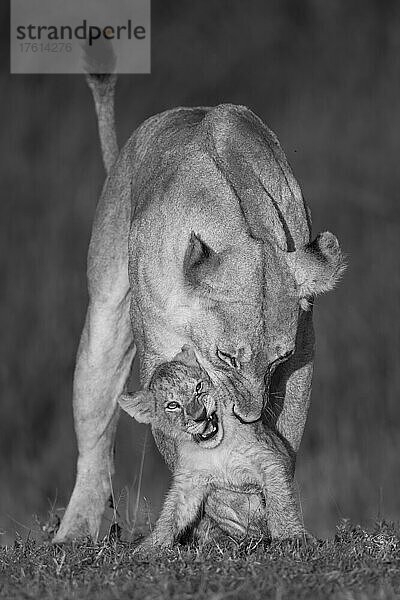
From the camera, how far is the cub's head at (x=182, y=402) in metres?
5.20

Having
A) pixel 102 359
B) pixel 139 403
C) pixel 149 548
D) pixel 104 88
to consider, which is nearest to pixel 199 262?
pixel 139 403

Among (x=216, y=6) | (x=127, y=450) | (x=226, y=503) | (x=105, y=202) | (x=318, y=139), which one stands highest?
(x=216, y=6)

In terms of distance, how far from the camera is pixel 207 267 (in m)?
5.30

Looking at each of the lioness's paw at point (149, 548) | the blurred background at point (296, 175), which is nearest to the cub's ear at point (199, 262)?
the lioness's paw at point (149, 548)

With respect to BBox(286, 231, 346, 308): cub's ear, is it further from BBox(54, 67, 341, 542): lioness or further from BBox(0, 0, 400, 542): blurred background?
BBox(0, 0, 400, 542): blurred background

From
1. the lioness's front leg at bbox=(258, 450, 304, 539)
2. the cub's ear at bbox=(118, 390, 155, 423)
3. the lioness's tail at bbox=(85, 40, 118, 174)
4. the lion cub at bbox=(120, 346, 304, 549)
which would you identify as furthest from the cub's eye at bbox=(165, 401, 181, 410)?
the lioness's tail at bbox=(85, 40, 118, 174)

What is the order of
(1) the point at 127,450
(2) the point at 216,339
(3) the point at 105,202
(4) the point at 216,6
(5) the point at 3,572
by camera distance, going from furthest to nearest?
1. (4) the point at 216,6
2. (1) the point at 127,450
3. (3) the point at 105,202
4. (2) the point at 216,339
5. (5) the point at 3,572

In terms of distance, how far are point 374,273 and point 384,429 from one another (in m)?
1.80

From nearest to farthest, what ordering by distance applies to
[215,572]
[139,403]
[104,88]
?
[215,572], [139,403], [104,88]

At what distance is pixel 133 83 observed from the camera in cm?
1533

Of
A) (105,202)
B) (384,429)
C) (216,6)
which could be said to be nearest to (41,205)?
(216,6)

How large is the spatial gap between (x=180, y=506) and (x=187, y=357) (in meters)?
0.55

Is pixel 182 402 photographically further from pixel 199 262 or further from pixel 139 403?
pixel 199 262

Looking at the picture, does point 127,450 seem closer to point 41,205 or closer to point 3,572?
point 41,205
